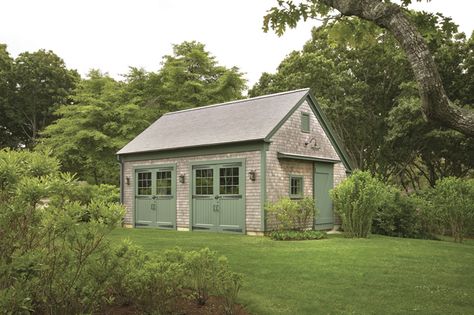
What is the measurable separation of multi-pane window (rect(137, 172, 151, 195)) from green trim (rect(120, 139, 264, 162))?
27.4 inches

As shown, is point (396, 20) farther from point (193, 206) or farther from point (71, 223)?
point (193, 206)

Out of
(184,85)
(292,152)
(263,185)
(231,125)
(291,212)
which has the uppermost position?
(184,85)

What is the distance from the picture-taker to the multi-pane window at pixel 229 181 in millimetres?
15312

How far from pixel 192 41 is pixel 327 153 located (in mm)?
20974

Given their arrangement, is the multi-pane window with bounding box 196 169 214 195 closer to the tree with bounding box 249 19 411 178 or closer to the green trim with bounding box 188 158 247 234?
the green trim with bounding box 188 158 247 234

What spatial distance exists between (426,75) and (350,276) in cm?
418

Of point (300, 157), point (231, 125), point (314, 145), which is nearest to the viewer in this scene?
point (300, 157)

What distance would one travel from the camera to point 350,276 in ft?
25.3

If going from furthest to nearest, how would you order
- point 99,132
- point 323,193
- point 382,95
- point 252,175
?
point 382,95 < point 99,132 < point 323,193 < point 252,175

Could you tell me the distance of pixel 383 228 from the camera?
1658 cm

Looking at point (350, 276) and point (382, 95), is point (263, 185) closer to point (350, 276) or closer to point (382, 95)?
point (350, 276)

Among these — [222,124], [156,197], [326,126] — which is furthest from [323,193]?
[156,197]

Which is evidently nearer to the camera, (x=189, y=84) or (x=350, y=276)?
(x=350, y=276)

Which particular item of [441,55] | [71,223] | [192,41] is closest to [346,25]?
[71,223]
